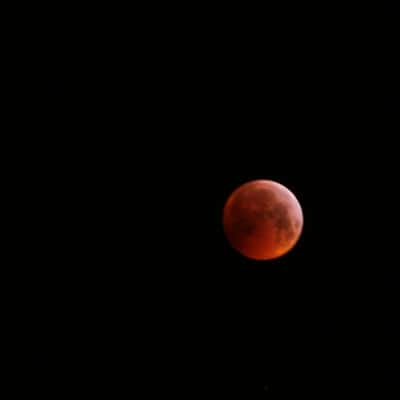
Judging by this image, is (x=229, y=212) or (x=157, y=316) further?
(x=157, y=316)

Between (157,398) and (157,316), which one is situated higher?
(157,316)

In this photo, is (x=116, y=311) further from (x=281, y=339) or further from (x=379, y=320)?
(x=379, y=320)

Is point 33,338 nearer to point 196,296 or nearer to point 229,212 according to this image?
point 196,296

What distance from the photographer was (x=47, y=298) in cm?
772

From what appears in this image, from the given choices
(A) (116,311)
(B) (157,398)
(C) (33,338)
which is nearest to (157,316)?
(A) (116,311)

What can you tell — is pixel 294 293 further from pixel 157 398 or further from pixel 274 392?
pixel 157 398

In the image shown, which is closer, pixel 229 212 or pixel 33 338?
pixel 229 212

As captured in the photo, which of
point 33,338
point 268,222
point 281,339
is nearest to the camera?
point 268,222

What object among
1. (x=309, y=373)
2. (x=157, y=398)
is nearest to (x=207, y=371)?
(x=157, y=398)

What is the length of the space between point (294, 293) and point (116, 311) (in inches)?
119

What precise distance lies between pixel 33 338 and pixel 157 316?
2.00 metres

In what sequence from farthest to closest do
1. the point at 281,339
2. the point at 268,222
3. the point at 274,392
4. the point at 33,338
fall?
the point at 281,339
the point at 274,392
the point at 33,338
the point at 268,222

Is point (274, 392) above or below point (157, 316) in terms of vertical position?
below

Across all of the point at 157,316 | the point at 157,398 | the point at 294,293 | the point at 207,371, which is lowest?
the point at 157,398
